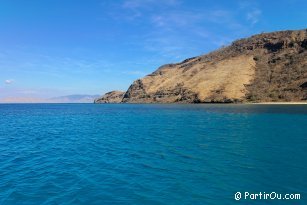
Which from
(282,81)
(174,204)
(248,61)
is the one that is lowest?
(174,204)

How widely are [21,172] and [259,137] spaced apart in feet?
95.5

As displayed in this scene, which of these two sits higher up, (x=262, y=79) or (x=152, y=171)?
(x=262, y=79)

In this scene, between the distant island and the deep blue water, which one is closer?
the deep blue water

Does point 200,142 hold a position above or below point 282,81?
below

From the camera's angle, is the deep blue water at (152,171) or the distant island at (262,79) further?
the distant island at (262,79)

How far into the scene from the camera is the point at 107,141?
38688 mm

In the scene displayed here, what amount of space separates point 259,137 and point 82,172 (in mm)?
25505

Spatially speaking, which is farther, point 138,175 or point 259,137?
point 259,137

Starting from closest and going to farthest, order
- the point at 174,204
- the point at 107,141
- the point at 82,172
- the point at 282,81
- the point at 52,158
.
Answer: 1. the point at 174,204
2. the point at 82,172
3. the point at 52,158
4. the point at 107,141
5. the point at 282,81

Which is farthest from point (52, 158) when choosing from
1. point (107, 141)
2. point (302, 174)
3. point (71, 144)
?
point (302, 174)

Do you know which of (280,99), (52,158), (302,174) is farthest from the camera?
(280,99)

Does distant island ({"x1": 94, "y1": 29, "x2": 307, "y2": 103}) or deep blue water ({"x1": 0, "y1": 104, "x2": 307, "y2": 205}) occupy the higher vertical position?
distant island ({"x1": 94, "y1": 29, "x2": 307, "y2": 103})

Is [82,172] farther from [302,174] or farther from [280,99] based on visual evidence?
[280,99]

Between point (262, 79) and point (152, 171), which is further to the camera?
point (262, 79)
